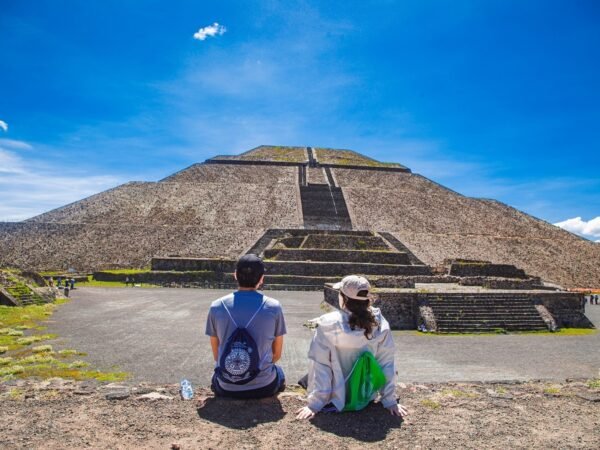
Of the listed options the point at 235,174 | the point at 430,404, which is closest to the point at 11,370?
the point at 430,404

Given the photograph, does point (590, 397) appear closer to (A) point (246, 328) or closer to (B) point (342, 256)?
(A) point (246, 328)

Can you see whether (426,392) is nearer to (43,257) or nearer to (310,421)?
(310,421)

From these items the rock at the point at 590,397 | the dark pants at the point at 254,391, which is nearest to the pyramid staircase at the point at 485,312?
the rock at the point at 590,397

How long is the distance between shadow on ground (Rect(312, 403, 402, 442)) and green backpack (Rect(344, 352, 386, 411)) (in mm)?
104

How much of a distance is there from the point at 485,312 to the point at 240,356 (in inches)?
432

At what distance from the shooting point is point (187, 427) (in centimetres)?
402

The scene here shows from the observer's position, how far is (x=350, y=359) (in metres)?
4.27

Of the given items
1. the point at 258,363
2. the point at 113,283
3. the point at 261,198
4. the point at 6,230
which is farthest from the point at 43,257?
the point at 258,363

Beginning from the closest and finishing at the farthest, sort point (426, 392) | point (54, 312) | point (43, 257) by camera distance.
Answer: point (426, 392) → point (54, 312) → point (43, 257)

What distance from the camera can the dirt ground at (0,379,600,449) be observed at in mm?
3803

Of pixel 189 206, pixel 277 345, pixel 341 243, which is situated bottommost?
pixel 277 345

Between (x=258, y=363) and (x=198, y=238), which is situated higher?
(x=198, y=238)

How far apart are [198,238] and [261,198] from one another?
1208 centimetres

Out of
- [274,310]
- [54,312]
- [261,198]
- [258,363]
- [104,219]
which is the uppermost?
[261,198]
